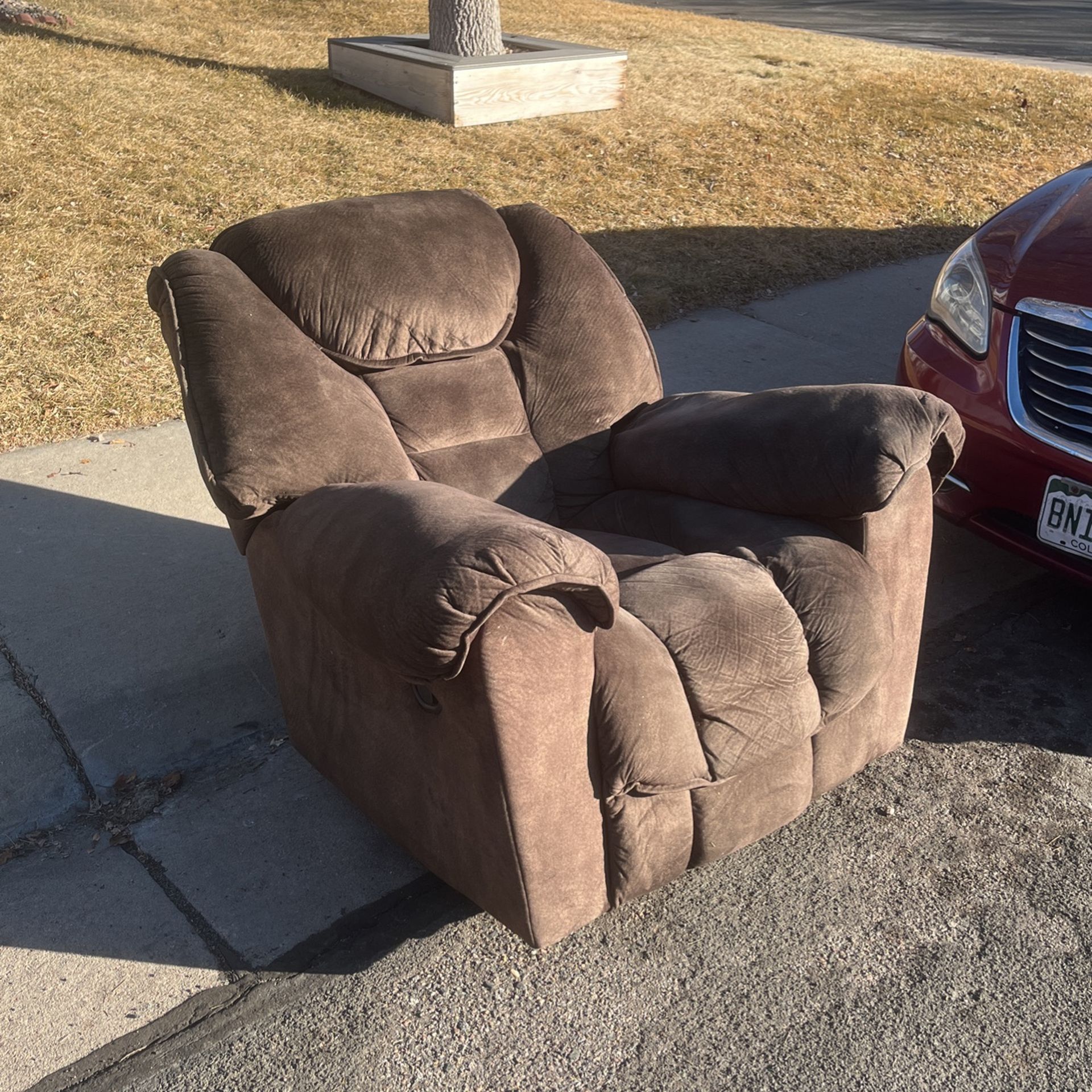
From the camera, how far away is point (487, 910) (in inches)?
92.9

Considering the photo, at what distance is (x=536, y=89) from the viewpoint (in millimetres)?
8195

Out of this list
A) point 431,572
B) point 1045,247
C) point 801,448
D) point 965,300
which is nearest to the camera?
point 431,572

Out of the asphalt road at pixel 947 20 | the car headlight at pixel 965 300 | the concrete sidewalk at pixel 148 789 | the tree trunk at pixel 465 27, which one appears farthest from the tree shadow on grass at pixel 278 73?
the asphalt road at pixel 947 20

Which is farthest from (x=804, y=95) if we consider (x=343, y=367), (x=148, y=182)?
(x=343, y=367)

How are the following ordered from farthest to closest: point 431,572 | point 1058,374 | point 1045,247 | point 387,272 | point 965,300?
point 965,300 → point 1045,247 → point 1058,374 → point 387,272 → point 431,572

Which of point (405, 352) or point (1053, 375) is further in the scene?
point (1053, 375)

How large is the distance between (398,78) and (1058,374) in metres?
6.10

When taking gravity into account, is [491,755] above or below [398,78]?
→ below

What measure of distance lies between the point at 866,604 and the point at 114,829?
1782mm

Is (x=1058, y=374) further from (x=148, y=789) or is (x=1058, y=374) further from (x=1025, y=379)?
(x=148, y=789)

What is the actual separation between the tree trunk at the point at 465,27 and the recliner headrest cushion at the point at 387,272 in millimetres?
5797

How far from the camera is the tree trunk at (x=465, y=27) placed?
8.38 metres

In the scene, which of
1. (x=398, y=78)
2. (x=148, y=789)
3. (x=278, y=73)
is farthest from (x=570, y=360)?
(x=278, y=73)

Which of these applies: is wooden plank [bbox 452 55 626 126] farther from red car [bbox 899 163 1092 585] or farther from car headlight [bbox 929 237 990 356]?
red car [bbox 899 163 1092 585]
